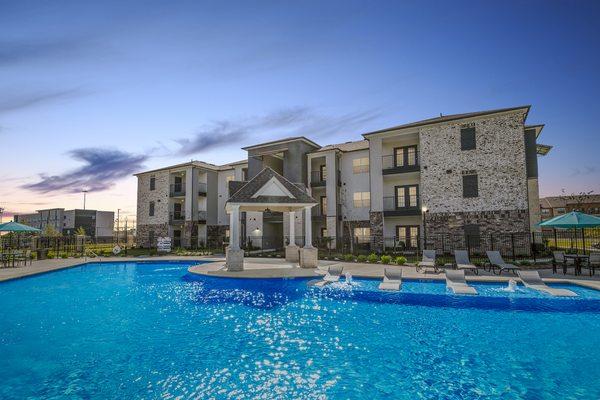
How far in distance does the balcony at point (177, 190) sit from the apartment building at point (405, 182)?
0.28m

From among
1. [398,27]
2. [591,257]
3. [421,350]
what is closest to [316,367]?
[421,350]

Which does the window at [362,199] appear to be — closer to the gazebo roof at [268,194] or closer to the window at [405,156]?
the window at [405,156]

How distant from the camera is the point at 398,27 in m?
12.6

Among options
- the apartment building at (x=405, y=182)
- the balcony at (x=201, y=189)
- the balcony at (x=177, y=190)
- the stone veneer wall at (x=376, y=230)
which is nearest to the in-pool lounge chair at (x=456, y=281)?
the apartment building at (x=405, y=182)

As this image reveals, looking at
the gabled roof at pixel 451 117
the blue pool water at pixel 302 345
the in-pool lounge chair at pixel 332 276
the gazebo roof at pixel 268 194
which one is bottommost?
the blue pool water at pixel 302 345

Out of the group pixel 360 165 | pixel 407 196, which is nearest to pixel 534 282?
pixel 407 196

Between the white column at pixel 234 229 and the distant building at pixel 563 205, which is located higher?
the distant building at pixel 563 205

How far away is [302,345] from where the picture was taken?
715 cm

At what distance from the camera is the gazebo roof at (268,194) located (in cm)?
1733

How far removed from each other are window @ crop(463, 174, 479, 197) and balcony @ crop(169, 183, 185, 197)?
2748cm

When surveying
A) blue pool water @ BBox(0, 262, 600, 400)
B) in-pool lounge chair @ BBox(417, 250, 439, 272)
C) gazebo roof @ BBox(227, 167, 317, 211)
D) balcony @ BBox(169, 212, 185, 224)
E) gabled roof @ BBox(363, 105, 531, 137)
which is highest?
gabled roof @ BBox(363, 105, 531, 137)

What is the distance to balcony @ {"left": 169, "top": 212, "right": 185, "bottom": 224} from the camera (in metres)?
35.6

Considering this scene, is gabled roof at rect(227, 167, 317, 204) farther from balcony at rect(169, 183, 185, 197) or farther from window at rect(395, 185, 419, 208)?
balcony at rect(169, 183, 185, 197)

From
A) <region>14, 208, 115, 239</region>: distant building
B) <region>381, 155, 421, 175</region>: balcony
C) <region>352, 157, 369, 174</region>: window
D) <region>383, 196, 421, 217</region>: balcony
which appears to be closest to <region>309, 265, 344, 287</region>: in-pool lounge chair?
<region>383, 196, 421, 217</region>: balcony
